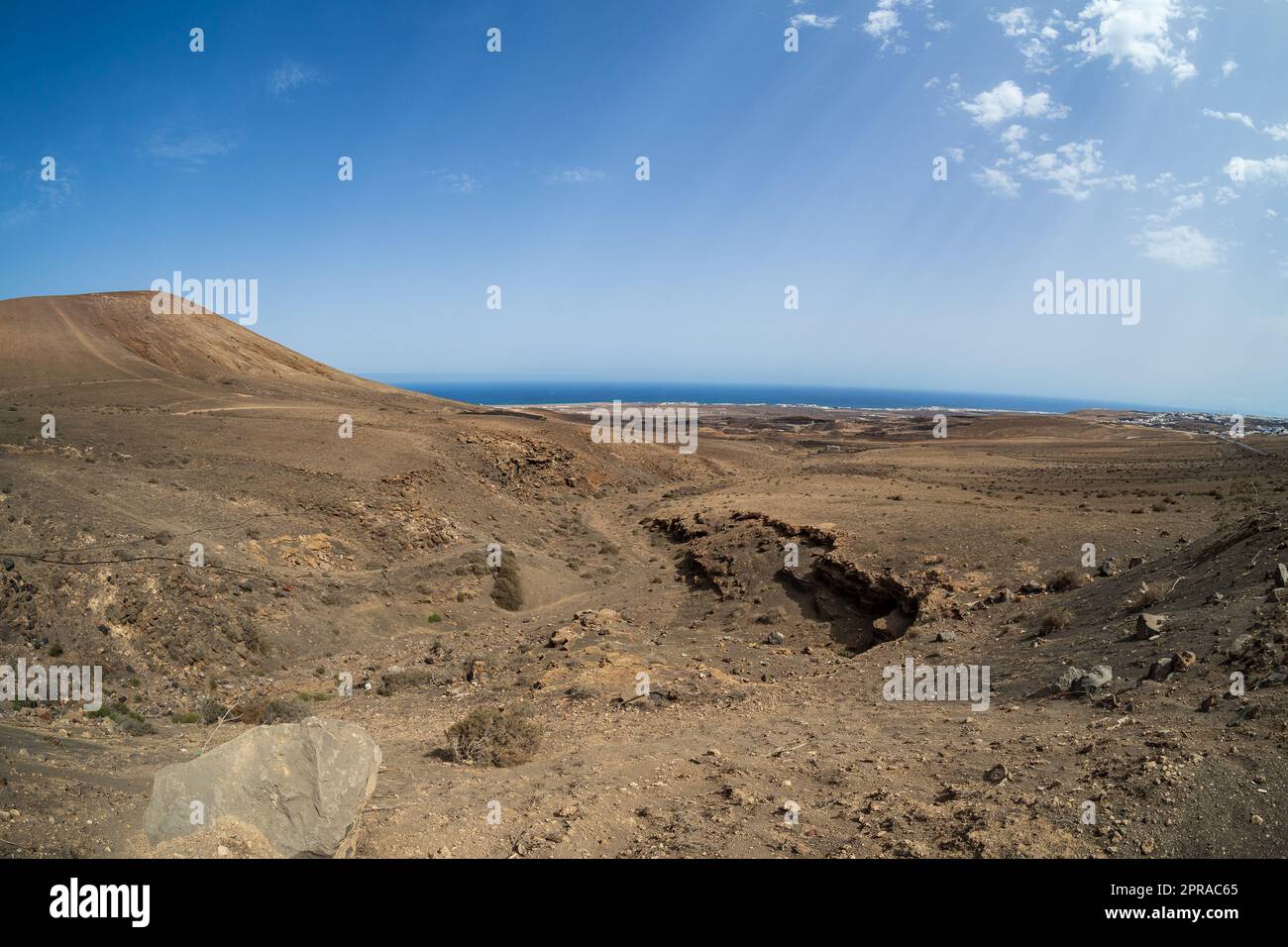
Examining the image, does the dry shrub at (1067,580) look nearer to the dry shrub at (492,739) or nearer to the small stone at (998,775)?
the small stone at (998,775)

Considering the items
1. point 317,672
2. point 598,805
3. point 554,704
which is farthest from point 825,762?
point 317,672

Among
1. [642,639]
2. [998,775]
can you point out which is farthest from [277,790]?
[642,639]

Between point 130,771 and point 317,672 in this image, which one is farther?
point 317,672

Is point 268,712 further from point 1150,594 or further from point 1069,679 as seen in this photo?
point 1150,594

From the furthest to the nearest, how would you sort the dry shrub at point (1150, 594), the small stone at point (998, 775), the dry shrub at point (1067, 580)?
the dry shrub at point (1067, 580)
the dry shrub at point (1150, 594)
the small stone at point (998, 775)

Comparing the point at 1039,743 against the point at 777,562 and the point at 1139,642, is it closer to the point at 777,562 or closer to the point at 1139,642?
the point at 1139,642

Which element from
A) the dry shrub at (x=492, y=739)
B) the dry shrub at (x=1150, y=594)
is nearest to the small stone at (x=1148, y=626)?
the dry shrub at (x=1150, y=594)
